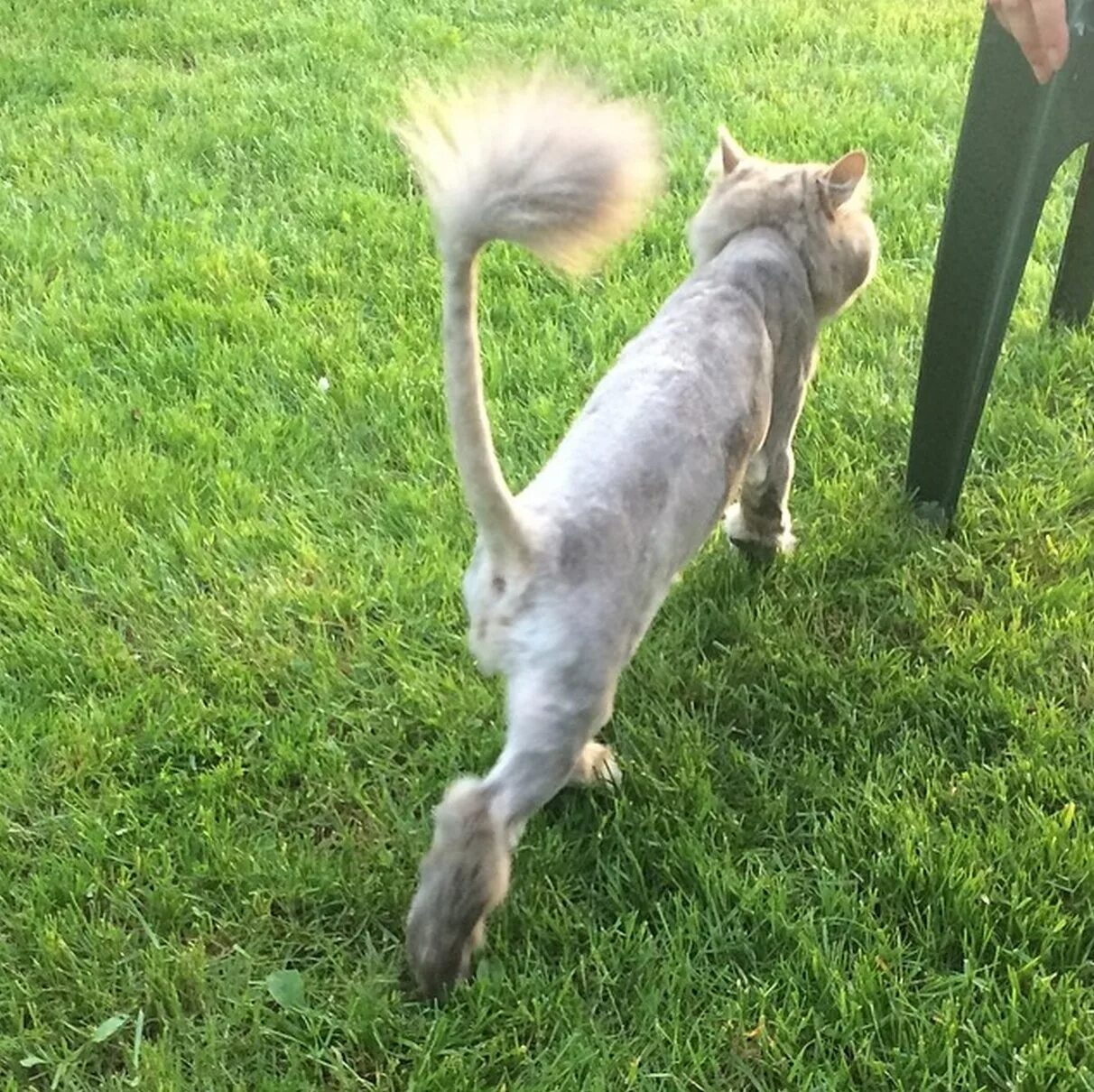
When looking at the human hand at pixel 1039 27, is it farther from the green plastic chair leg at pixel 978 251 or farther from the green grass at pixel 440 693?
the green grass at pixel 440 693

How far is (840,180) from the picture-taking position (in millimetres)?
2537

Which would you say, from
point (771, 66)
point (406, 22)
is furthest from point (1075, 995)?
point (406, 22)

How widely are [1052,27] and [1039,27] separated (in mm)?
17


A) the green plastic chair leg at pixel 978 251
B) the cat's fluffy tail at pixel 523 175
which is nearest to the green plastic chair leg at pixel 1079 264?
the green plastic chair leg at pixel 978 251

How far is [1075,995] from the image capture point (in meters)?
1.91

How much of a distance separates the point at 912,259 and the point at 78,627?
2383 millimetres

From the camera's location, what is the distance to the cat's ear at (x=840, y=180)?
251cm

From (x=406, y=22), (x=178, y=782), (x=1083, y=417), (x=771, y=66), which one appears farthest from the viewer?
(x=406, y=22)

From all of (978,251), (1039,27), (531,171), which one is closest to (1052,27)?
(1039,27)

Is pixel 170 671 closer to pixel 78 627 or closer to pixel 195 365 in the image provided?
pixel 78 627

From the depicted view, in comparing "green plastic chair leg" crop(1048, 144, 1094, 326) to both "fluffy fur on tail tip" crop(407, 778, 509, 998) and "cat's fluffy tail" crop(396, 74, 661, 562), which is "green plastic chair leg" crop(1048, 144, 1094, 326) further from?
"fluffy fur on tail tip" crop(407, 778, 509, 998)

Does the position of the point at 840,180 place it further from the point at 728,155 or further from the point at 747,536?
the point at 747,536

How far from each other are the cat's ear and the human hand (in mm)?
585

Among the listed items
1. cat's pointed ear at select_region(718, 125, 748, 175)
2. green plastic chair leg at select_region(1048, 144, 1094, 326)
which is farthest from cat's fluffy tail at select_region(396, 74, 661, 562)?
green plastic chair leg at select_region(1048, 144, 1094, 326)
